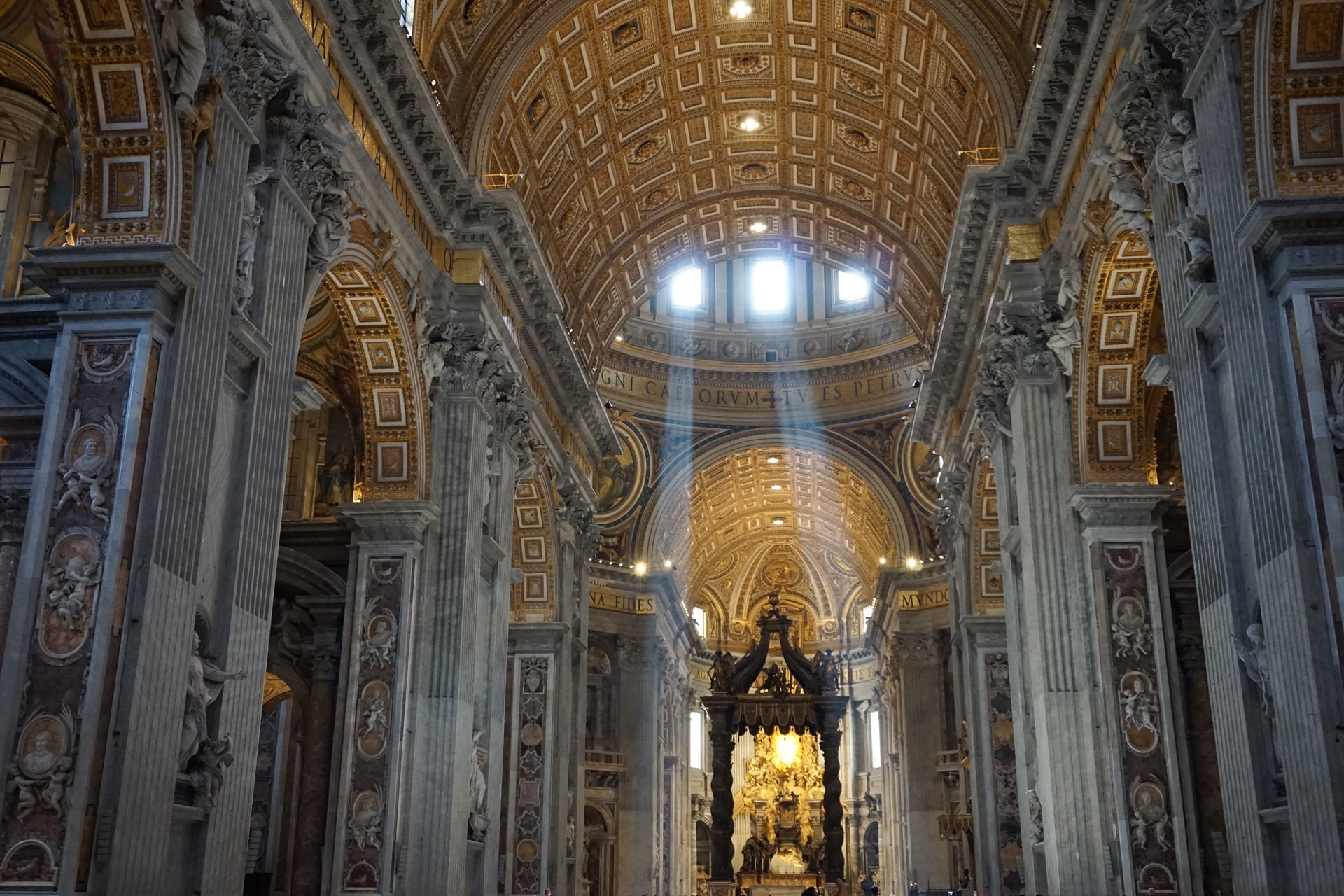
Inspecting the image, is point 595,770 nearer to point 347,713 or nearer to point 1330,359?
point 347,713

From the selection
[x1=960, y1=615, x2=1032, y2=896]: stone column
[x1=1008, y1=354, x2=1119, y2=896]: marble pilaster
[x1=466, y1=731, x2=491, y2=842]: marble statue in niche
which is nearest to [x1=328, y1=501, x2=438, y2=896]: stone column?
[x1=466, y1=731, x2=491, y2=842]: marble statue in niche

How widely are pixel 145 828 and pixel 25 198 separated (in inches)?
274

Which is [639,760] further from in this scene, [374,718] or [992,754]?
[374,718]

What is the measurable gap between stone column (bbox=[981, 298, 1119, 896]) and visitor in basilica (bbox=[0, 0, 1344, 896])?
5cm

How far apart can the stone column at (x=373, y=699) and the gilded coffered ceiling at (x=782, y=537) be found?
70.5ft

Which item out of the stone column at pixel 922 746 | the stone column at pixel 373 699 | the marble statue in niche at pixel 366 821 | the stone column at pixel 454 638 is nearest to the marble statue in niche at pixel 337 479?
the stone column at pixel 454 638

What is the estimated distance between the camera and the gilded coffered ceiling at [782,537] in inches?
1507

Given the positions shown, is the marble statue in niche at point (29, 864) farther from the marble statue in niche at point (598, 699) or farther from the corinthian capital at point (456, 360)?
the marble statue in niche at point (598, 699)

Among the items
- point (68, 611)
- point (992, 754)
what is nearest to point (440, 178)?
point (68, 611)

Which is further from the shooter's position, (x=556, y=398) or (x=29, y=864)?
(x=556, y=398)

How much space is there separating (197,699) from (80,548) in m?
1.44

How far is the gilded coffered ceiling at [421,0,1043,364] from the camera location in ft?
57.7

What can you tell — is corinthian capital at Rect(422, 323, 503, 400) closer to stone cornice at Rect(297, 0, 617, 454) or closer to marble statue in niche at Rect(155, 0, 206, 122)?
stone cornice at Rect(297, 0, 617, 454)

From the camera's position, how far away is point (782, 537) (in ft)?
155
